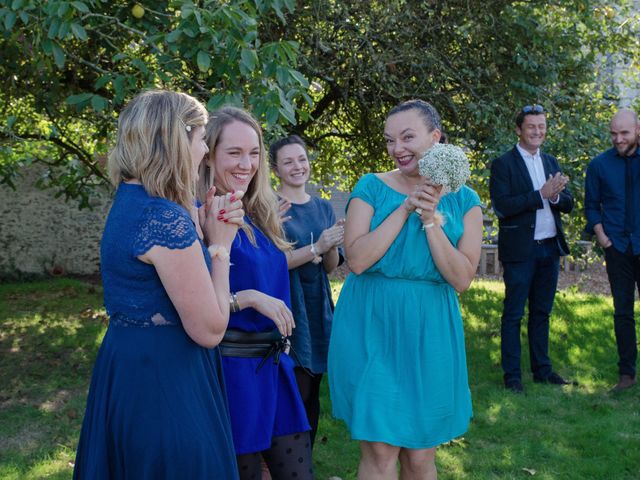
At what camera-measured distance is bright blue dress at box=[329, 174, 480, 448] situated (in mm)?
3416

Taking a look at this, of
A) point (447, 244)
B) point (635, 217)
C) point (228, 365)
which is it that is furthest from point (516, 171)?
point (228, 365)

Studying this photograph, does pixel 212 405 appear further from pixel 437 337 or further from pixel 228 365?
pixel 437 337

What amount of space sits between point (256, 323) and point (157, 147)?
0.97 m

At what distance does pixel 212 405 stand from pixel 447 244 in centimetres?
138

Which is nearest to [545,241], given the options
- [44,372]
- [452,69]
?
[452,69]

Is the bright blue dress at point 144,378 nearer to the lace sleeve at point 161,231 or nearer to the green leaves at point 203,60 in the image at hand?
the lace sleeve at point 161,231

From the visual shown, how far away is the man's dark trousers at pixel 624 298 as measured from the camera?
6719 mm

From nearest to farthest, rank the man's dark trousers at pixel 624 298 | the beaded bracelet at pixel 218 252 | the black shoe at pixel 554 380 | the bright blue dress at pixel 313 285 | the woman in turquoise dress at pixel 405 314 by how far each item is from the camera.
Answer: the beaded bracelet at pixel 218 252 → the woman in turquoise dress at pixel 405 314 → the bright blue dress at pixel 313 285 → the man's dark trousers at pixel 624 298 → the black shoe at pixel 554 380

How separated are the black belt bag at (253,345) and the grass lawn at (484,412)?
2.14 metres

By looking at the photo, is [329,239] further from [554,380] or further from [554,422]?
[554,380]

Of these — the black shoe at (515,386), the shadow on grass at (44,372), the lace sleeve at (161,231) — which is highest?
the lace sleeve at (161,231)

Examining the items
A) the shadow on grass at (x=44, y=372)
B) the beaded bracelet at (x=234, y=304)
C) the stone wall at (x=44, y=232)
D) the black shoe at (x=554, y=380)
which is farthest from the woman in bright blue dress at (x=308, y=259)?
the stone wall at (x=44, y=232)

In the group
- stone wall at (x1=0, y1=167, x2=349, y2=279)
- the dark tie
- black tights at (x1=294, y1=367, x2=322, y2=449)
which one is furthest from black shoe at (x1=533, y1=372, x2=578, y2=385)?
stone wall at (x1=0, y1=167, x2=349, y2=279)

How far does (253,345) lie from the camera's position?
10.2 ft
